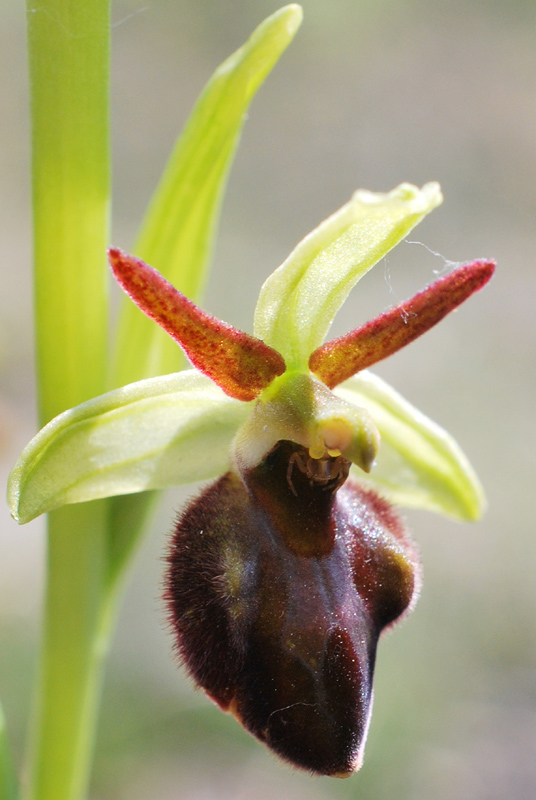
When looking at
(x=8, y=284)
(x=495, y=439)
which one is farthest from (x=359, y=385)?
(x=8, y=284)

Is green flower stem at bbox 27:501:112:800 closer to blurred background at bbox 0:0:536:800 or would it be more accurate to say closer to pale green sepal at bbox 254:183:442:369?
blurred background at bbox 0:0:536:800

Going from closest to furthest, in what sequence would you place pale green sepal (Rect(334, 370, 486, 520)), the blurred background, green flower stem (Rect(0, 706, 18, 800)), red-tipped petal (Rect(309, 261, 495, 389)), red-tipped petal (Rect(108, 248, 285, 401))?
red-tipped petal (Rect(108, 248, 285, 401)) → red-tipped petal (Rect(309, 261, 495, 389)) → green flower stem (Rect(0, 706, 18, 800)) → pale green sepal (Rect(334, 370, 486, 520)) → the blurred background

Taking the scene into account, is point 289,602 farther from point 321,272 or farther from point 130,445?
point 321,272

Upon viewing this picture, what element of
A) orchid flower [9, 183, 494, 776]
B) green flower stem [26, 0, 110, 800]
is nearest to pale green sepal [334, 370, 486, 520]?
orchid flower [9, 183, 494, 776]


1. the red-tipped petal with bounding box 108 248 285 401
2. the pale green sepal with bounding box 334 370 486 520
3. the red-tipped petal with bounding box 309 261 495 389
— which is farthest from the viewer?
the pale green sepal with bounding box 334 370 486 520

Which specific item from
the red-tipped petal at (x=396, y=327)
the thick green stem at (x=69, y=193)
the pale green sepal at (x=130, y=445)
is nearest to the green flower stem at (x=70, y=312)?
the thick green stem at (x=69, y=193)

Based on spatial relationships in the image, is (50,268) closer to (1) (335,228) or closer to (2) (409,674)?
(1) (335,228)

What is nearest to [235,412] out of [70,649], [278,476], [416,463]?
[278,476]
